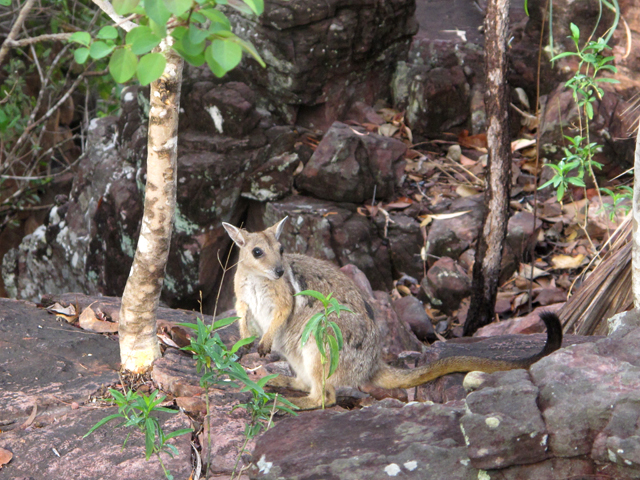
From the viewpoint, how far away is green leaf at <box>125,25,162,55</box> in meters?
2.11

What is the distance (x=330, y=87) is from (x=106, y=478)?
619cm

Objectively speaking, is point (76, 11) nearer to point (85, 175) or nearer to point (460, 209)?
point (85, 175)

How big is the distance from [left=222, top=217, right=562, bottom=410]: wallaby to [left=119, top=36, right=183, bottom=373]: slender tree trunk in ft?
3.10

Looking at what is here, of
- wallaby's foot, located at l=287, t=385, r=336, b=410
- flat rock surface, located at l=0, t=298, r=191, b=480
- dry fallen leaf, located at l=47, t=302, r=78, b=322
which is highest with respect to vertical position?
flat rock surface, located at l=0, t=298, r=191, b=480

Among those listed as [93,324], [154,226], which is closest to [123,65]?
[154,226]

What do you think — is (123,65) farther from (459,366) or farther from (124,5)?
(459,366)

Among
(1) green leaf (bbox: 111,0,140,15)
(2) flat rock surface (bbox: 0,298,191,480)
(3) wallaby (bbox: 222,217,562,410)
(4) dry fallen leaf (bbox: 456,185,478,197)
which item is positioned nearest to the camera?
(1) green leaf (bbox: 111,0,140,15)

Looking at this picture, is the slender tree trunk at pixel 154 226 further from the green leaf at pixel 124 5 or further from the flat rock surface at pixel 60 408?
the green leaf at pixel 124 5

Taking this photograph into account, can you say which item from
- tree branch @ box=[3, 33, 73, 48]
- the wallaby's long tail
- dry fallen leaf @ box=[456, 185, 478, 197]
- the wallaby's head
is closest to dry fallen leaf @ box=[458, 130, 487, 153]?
dry fallen leaf @ box=[456, 185, 478, 197]

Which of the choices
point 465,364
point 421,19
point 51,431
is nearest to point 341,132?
point 421,19

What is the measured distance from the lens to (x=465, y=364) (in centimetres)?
370

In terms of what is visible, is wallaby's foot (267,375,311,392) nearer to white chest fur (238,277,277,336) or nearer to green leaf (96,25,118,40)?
white chest fur (238,277,277,336)

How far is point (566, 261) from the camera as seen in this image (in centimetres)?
668

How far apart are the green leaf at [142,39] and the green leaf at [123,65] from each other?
0.16 metres
